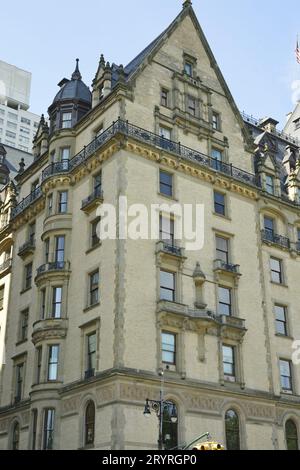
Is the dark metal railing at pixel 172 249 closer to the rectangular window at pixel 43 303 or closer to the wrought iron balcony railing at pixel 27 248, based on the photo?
the rectangular window at pixel 43 303

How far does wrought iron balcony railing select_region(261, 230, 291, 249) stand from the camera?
161 ft

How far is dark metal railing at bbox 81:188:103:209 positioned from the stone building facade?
0.49ft

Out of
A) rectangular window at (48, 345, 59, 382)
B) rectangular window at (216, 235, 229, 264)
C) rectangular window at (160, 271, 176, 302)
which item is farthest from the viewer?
rectangular window at (216, 235, 229, 264)

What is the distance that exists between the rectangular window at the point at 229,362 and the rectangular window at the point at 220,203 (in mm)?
10142

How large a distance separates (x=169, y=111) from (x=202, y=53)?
798 cm

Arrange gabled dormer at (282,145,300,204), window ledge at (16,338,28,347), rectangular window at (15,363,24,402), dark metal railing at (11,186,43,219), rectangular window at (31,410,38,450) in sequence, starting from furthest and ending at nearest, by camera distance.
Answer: gabled dormer at (282,145,300,204), dark metal railing at (11,186,43,219), window ledge at (16,338,28,347), rectangular window at (15,363,24,402), rectangular window at (31,410,38,450)

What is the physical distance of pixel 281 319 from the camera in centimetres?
4728

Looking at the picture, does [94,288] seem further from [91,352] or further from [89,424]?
[89,424]

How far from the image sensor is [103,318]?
38.0 meters

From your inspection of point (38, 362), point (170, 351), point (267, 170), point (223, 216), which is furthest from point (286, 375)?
point (38, 362)

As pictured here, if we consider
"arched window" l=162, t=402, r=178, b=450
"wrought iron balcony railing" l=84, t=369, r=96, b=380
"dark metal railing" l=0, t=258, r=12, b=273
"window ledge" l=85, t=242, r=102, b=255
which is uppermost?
"dark metal railing" l=0, t=258, r=12, b=273

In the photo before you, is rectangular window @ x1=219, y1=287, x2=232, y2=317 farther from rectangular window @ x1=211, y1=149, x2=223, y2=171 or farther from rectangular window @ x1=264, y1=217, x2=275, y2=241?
rectangular window @ x1=211, y1=149, x2=223, y2=171

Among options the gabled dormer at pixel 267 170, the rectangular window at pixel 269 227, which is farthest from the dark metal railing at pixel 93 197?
the gabled dormer at pixel 267 170

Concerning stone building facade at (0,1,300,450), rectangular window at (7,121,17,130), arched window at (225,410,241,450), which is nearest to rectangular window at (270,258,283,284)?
stone building facade at (0,1,300,450)
